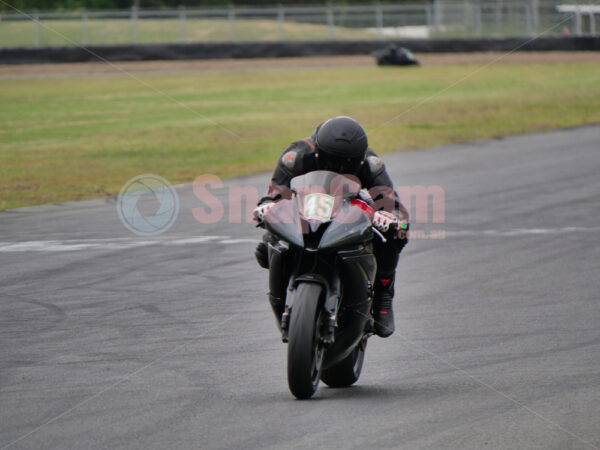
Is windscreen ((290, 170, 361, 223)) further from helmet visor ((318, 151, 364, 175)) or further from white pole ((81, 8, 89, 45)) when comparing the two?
white pole ((81, 8, 89, 45))

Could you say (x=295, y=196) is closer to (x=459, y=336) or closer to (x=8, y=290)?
(x=459, y=336)

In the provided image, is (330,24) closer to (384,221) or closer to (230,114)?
(230,114)

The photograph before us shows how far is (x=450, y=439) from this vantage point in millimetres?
4656

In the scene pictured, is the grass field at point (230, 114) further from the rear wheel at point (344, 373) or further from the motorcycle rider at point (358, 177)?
the rear wheel at point (344, 373)

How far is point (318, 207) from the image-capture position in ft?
17.3

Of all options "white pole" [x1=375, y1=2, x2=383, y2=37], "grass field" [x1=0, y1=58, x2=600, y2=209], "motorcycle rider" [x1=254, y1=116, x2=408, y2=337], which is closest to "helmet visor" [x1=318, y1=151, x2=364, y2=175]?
"motorcycle rider" [x1=254, y1=116, x2=408, y2=337]

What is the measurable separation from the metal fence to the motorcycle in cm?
3936

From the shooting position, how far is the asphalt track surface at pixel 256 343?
482 centimetres

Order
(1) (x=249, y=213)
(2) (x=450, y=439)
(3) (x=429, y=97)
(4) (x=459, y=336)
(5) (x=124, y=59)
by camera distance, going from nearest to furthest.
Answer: (2) (x=450, y=439) < (4) (x=459, y=336) < (1) (x=249, y=213) < (3) (x=429, y=97) < (5) (x=124, y=59)

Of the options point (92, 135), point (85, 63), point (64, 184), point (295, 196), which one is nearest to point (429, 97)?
point (92, 135)

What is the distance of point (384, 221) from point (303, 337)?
34.9 inches

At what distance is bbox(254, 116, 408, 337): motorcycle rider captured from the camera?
18.1 ft

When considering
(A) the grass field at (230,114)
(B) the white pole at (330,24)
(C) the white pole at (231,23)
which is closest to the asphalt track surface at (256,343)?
(A) the grass field at (230,114)

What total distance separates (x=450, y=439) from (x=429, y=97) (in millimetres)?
23532
